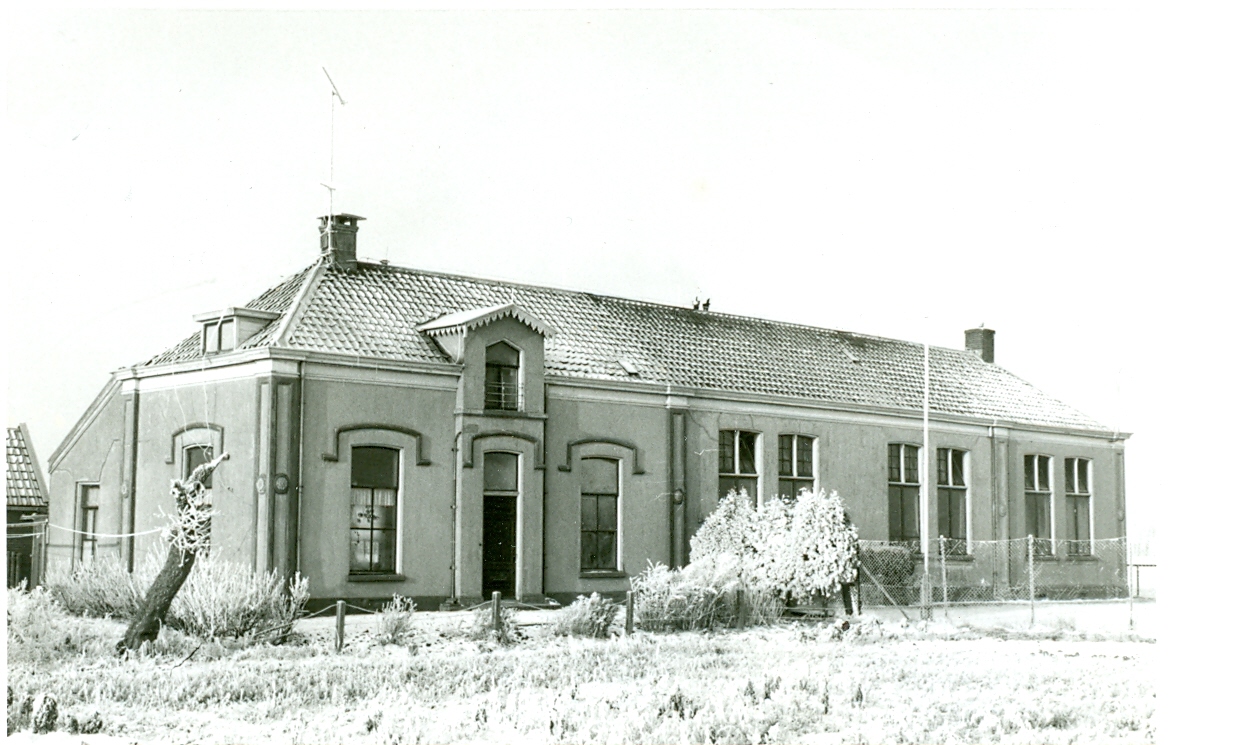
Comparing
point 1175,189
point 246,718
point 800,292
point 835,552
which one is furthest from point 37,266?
point 1175,189

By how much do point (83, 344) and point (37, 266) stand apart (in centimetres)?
80

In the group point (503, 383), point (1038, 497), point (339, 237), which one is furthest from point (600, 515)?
point (1038, 497)

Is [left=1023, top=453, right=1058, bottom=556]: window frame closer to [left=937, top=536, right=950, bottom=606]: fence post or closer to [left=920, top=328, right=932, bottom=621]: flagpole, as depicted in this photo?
[left=937, top=536, right=950, bottom=606]: fence post

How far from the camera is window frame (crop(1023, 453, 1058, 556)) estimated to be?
15.0 meters

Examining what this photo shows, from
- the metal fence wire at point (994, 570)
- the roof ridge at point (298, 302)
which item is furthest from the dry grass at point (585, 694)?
the roof ridge at point (298, 302)

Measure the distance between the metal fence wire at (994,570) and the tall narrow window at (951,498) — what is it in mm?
35

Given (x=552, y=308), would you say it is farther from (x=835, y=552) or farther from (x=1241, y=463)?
(x=1241, y=463)

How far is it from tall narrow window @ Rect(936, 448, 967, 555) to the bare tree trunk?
8.43 metres

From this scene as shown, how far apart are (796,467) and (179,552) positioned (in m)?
7.24

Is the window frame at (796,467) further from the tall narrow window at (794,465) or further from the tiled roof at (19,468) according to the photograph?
the tiled roof at (19,468)

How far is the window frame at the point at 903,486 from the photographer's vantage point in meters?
14.3

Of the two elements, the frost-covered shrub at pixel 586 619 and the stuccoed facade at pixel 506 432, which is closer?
the stuccoed facade at pixel 506 432

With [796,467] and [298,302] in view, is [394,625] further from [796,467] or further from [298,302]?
[796,467]

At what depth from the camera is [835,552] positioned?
45.4 ft
